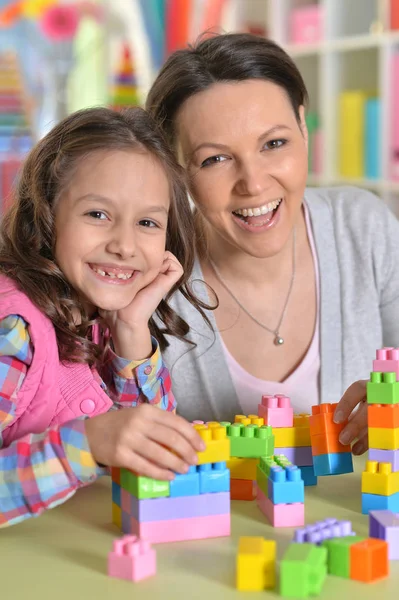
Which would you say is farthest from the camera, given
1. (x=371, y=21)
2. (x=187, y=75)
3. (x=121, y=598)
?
(x=371, y=21)

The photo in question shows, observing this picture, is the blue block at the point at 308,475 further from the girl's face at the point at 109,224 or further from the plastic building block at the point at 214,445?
the girl's face at the point at 109,224

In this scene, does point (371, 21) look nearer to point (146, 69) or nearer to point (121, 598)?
point (146, 69)

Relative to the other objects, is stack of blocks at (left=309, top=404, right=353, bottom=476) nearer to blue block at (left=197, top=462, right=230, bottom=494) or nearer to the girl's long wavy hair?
blue block at (left=197, top=462, right=230, bottom=494)

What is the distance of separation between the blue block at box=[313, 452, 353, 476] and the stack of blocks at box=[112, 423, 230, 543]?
0.20m

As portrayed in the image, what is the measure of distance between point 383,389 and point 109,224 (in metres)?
0.48

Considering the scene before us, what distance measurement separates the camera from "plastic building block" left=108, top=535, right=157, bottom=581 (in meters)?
0.89

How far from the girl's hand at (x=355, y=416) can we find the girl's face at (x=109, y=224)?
37 cm

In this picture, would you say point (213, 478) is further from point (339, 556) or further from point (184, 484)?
point (339, 556)

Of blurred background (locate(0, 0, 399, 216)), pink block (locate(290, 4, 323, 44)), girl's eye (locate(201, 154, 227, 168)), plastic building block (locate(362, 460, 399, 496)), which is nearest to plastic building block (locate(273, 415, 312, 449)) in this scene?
plastic building block (locate(362, 460, 399, 496))

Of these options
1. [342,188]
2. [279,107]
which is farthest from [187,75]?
[342,188]

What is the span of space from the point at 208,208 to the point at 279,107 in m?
0.23

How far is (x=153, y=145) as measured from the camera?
55.3 inches

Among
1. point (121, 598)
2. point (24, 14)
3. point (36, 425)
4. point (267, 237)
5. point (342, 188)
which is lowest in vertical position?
point (121, 598)

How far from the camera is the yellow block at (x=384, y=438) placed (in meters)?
1.06
